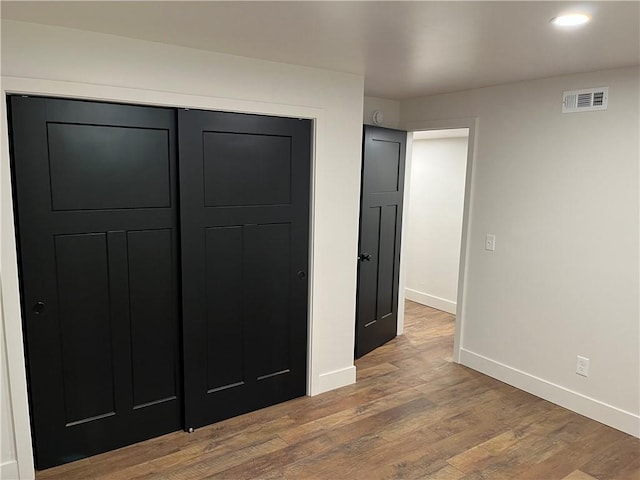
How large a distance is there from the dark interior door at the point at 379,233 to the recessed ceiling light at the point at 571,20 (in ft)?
6.25

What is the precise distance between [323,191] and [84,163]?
1.51 metres

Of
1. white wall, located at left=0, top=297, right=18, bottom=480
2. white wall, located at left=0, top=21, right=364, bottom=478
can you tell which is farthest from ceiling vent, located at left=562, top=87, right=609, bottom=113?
white wall, located at left=0, top=297, right=18, bottom=480

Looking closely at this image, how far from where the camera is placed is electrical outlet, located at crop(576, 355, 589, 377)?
127 inches

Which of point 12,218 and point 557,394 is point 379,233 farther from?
point 12,218

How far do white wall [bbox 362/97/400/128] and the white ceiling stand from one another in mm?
1141

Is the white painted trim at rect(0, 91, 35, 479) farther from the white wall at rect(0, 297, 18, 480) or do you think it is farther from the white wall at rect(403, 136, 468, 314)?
the white wall at rect(403, 136, 468, 314)

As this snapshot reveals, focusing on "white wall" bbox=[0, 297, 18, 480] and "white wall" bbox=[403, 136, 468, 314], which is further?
"white wall" bbox=[403, 136, 468, 314]

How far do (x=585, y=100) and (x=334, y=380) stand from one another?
104 inches

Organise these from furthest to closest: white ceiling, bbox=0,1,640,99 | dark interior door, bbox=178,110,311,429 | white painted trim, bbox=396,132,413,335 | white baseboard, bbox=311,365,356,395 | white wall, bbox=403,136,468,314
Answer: white wall, bbox=403,136,468,314 → white painted trim, bbox=396,132,413,335 → white baseboard, bbox=311,365,356,395 → dark interior door, bbox=178,110,311,429 → white ceiling, bbox=0,1,640,99

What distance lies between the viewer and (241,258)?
3.02m

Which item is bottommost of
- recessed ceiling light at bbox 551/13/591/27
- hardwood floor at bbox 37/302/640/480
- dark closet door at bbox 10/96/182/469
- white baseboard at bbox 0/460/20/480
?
hardwood floor at bbox 37/302/640/480

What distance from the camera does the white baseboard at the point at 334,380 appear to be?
11.5ft

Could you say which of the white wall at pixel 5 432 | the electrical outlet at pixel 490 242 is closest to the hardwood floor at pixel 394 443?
the white wall at pixel 5 432

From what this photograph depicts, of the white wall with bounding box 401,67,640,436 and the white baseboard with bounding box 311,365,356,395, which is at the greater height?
the white wall with bounding box 401,67,640,436
